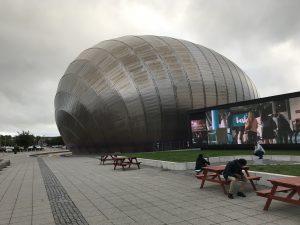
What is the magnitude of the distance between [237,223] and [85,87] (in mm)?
30972

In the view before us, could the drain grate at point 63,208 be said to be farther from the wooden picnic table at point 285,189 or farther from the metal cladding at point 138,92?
the metal cladding at point 138,92

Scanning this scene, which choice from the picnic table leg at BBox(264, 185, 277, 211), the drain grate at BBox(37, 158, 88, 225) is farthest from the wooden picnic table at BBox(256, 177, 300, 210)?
the drain grate at BBox(37, 158, 88, 225)

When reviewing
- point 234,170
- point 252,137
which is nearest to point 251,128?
point 252,137

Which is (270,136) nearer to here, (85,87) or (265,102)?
(265,102)

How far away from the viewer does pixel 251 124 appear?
985 inches

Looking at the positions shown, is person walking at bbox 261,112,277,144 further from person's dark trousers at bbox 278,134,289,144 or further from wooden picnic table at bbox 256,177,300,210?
wooden picnic table at bbox 256,177,300,210

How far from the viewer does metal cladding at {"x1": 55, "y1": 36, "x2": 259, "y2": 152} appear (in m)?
34.0

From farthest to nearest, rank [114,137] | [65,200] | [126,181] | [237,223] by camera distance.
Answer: [114,137] → [126,181] → [65,200] → [237,223]

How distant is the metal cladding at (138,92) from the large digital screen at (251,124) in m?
4.40

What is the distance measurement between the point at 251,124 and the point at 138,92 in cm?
1286

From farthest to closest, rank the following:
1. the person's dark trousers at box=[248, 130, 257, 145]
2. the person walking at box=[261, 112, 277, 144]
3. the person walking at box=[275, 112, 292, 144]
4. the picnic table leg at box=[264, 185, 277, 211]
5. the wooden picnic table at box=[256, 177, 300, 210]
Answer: the person's dark trousers at box=[248, 130, 257, 145] < the person walking at box=[261, 112, 277, 144] < the person walking at box=[275, 112, 292, 144] < the picnic table leg at box=[264, 185, 277, 211] < the wooden picnic table at box=[256, 177, 300, 210]

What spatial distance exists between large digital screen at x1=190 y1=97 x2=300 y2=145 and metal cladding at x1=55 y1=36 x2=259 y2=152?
4.40 metres

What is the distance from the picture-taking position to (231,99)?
1527 inches

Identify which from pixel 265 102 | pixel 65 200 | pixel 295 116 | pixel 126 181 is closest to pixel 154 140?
pixel 265 102
